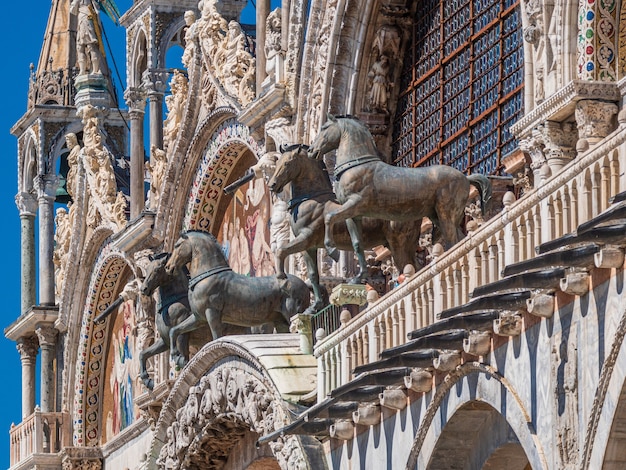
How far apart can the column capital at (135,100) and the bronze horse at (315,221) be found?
39.7 ft

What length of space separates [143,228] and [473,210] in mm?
10306

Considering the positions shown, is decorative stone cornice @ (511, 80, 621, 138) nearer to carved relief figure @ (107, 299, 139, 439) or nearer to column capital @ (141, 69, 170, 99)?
column capital @ (141, 69, 170, 99)

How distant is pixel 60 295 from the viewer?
38.3m

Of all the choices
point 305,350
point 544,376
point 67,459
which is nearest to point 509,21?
point 305,350

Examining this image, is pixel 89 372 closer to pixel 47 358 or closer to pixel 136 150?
pixel 47 358

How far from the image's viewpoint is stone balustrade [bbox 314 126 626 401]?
15734 mm

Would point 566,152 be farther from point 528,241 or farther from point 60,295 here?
point 60,295

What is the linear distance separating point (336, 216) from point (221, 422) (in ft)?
12.3

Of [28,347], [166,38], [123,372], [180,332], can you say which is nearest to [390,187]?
[180,332]

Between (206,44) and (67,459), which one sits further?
(67,459)

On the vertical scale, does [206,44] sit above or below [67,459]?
above

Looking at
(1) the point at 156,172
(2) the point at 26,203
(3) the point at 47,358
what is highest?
(2) the point at 26,203

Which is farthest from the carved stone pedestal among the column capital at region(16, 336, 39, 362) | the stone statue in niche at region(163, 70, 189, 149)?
the stone statue in niche at region(163, 70, 189, 149)

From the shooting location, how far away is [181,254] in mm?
25875
